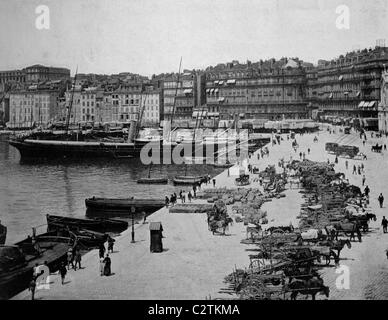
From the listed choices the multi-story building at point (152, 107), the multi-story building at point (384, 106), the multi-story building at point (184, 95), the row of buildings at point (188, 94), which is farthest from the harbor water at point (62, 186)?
the multi-story building at point (184, 95)

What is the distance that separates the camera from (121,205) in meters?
26.3

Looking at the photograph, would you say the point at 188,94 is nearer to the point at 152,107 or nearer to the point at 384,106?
the point at 152,107

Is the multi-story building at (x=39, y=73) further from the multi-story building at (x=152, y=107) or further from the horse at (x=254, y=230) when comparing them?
the horse at (x=254, y=230)

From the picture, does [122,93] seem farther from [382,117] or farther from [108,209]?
[108,209]

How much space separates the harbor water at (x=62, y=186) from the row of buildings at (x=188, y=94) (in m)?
24.3

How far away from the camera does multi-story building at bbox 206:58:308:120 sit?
77.1m

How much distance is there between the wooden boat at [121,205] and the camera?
25.8 meters

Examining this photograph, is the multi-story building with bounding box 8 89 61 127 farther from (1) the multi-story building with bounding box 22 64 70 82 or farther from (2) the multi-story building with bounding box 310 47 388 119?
(2) the multi-story building with bounding box 310 47 388 119

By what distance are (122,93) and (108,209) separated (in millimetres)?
59264

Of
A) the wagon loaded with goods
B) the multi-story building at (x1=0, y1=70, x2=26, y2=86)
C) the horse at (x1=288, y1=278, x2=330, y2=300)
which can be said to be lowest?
the horse at (x1=288, y1=278, x2=330, y2=300)

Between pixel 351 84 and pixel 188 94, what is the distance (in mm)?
30407

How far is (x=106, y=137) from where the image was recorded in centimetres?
7100

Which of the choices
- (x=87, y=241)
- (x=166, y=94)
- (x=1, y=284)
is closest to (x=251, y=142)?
(x=166, y=94)

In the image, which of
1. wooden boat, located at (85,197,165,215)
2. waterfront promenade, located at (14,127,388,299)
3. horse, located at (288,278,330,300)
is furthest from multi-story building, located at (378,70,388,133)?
horse, located at (288,278,330,300)
